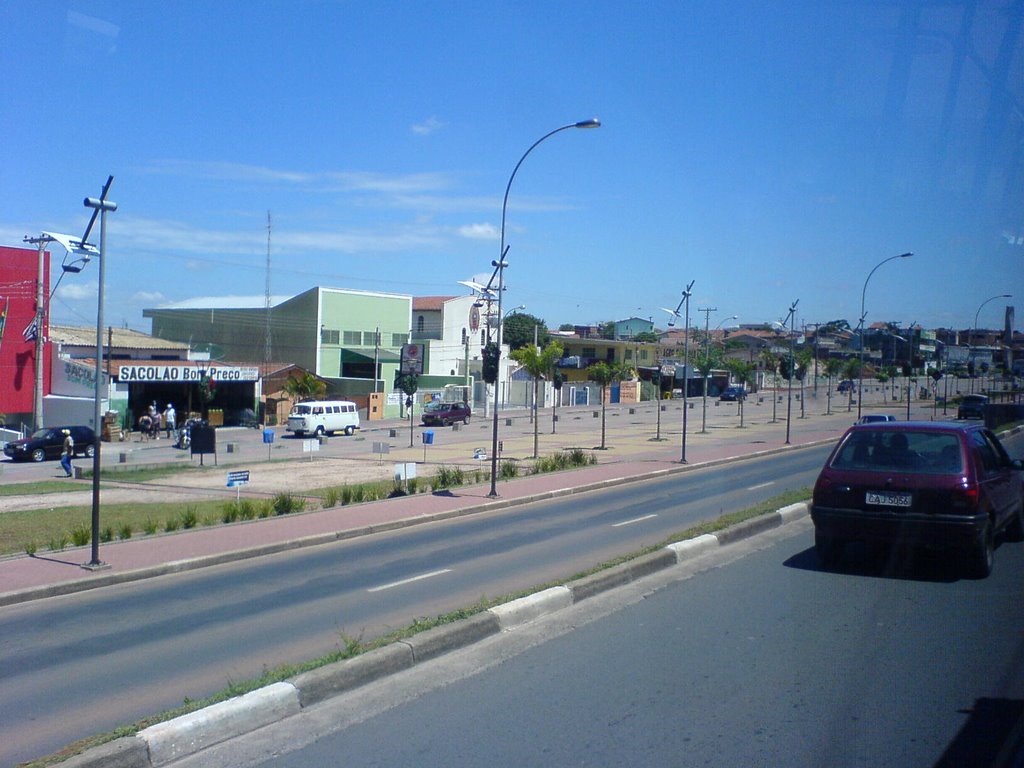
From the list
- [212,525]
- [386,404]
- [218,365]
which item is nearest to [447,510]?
[212,525]

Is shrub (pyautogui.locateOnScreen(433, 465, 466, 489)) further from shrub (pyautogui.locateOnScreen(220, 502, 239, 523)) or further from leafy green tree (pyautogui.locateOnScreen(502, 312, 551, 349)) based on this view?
leafy green tree (pyautogui.locateOnScreen(502, 312, 551, 349))

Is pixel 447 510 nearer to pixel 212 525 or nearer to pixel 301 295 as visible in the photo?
pixel 212 525

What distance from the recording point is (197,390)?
56781 millimetres

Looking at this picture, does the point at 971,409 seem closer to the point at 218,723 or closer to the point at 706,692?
the point at 706,692

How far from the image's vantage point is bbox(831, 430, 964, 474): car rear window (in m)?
9.86

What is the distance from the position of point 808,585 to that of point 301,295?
64.3 metres

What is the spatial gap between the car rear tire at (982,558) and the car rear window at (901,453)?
79 cm

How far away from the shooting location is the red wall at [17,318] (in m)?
47.8

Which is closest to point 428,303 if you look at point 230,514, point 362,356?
point 362,356

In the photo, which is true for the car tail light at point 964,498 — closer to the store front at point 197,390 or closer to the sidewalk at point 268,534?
the sidewalk at point 268,534

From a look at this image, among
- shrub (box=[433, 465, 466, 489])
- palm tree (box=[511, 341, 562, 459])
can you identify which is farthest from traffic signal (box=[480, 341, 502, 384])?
palm tree (box=[511, 341, 562, 459])

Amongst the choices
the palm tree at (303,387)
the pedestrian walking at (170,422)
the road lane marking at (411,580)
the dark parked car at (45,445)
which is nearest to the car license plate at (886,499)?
the road lane marking at (411,580)

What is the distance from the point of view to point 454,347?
263ft

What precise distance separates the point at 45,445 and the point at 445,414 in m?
24.8
